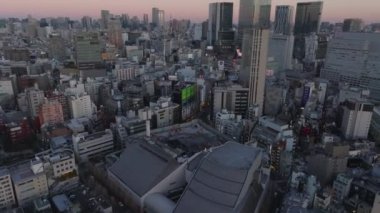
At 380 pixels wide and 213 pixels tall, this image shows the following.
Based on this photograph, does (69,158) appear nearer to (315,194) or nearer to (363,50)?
(315,194)

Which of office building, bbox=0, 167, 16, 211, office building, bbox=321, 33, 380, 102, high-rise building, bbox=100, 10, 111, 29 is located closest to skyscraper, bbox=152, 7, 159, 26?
high-rise building, bbox=100, 10, 111, 29

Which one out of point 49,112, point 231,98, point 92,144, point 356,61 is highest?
point 356,61

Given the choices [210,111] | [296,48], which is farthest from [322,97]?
[296,48]

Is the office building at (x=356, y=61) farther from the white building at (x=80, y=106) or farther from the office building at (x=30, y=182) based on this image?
the office building at (x=30, y=182)

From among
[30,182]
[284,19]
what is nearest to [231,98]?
[30,182]

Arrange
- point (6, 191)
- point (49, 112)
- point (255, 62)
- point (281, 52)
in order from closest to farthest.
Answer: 1. point (6, 191)
2. point (49, 112)
3. point (255, 62)
4. point (281, 52)

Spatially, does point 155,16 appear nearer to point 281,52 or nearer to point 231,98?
point 281,52

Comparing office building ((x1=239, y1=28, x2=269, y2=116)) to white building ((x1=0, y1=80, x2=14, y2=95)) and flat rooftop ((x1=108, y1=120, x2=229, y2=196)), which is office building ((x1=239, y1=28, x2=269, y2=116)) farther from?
white building ((x1=0, y1=80, x2=14, y2=95))
